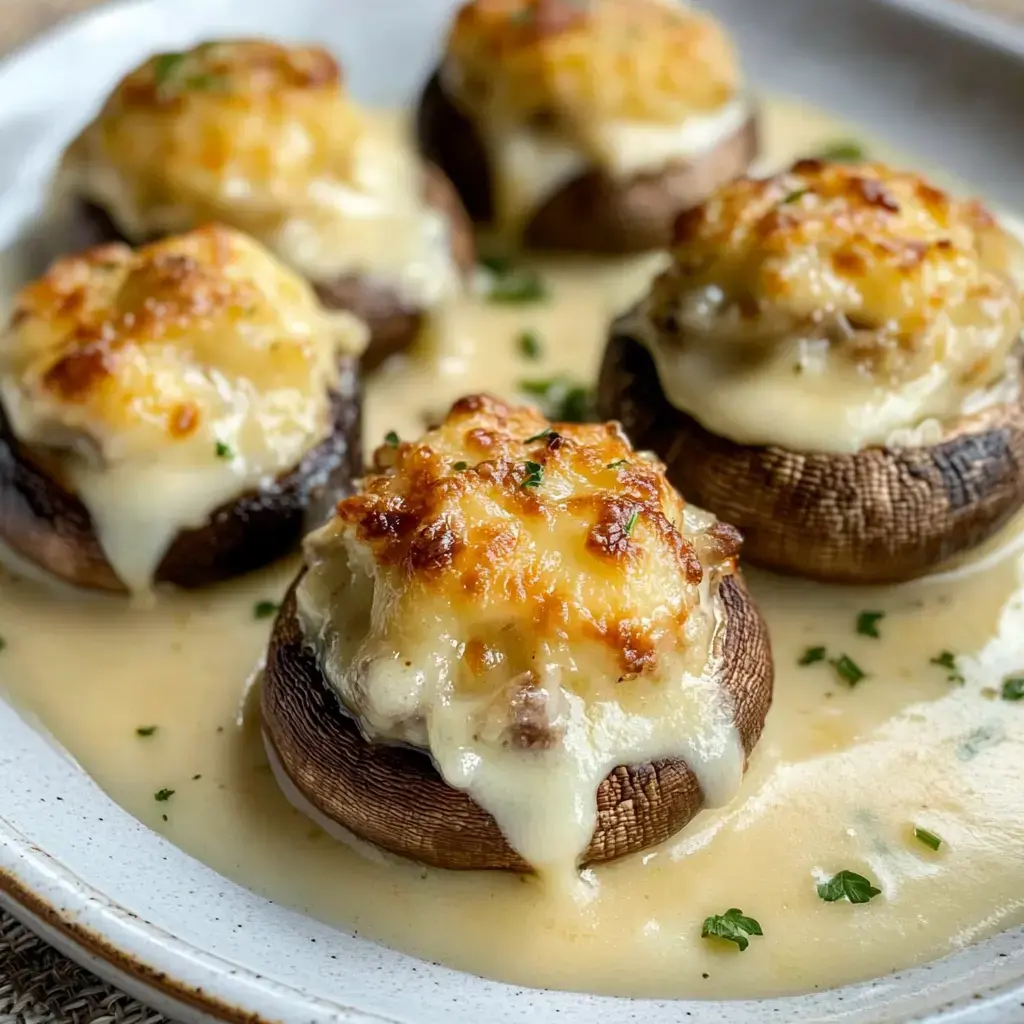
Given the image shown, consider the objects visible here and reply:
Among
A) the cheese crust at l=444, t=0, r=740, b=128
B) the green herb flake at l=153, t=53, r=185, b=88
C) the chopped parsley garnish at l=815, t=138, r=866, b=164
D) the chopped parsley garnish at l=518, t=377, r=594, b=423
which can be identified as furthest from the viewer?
the chopped parsley garnish at l=815, t=138, r=866, b=164

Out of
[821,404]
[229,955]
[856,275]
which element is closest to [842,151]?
[856,275]

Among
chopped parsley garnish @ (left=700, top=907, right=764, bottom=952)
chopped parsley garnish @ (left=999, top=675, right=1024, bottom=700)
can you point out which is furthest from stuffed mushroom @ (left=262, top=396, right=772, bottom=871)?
chopped parsley garnish @ (left=999, top=675, right=1024, bottom=700)

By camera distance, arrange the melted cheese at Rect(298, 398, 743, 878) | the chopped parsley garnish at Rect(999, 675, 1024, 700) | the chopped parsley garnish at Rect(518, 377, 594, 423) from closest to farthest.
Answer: the melted cheese at Rect(298, 398, 743, 878) < the chopped parsley garnish at Rect(999, 675, 1024, 700) < the chopped parsley garnish at Rect(518, 377, 594, 423)

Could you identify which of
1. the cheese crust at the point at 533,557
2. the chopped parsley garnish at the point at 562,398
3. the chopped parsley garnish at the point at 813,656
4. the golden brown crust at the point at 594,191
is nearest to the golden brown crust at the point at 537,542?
the cheese crust at the point at 533,557

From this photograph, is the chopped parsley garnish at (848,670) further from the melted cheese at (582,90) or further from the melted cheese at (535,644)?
the melted cheese at (582,90)

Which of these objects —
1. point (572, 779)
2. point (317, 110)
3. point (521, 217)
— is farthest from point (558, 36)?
point (572, 779)

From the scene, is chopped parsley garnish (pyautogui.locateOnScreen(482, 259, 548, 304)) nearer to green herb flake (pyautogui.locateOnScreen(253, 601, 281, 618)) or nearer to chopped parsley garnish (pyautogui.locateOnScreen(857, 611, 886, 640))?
green herb flake (pyautogui.locateOnScreen(253, 601, 281, 618))
